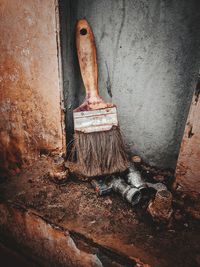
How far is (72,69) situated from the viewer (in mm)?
1518

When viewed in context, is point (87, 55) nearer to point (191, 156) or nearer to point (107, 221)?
point (191, 156)

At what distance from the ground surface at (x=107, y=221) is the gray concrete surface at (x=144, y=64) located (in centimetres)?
41

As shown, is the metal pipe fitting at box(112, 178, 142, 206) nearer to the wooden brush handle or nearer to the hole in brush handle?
the wooden brush handle

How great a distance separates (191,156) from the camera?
1.20m

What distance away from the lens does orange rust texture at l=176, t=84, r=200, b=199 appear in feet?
3.68

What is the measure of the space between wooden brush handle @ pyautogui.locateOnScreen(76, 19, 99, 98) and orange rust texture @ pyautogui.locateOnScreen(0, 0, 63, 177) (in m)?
0.15

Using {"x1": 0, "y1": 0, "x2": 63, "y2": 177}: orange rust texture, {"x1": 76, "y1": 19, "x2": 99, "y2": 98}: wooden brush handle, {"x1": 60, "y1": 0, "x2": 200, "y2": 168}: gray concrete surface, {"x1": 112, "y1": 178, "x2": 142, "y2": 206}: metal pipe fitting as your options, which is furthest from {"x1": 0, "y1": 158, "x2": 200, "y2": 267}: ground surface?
Answer: {"x1": 76, "y1": 19, "x2": 99, "y2": 98}: wooden brush handle

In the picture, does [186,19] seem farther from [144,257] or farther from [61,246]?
[61,246]

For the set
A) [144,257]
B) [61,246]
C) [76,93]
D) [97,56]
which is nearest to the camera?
[144,257]

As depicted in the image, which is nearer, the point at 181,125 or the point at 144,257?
the point at 144,257

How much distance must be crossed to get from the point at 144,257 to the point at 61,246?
1.56 feet

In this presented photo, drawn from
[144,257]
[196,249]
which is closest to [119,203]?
[144,257]

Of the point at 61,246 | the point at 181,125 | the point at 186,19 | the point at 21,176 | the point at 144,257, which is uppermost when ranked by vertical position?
the point at 186,19

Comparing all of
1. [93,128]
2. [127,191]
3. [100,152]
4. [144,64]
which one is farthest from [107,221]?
[144,64]
